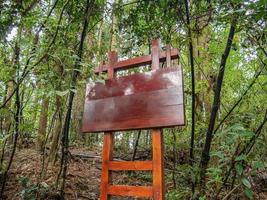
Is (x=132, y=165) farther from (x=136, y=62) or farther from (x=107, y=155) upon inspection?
(x=136, y=62)

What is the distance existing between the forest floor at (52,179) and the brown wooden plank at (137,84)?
1.54 meters

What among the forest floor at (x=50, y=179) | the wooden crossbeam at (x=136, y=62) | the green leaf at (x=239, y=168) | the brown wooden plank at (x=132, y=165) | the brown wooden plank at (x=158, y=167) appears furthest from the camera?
the forest floor at (x=50, y=179)

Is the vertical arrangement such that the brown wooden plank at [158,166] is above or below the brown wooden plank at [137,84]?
below

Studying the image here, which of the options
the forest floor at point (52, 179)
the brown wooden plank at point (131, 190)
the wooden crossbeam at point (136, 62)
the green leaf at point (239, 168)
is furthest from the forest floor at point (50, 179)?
the green leaf at point (239, 168)

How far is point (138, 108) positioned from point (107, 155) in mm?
695

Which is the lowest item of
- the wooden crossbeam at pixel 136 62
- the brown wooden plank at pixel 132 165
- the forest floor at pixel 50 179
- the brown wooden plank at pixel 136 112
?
the forest floor at pixel 50 179

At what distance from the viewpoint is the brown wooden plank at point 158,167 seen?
2.82 metres

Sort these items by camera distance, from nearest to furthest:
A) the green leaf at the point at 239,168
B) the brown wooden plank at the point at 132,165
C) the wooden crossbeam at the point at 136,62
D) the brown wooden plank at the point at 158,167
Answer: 1. the green leaf at the point at 239,168
2. the brown wooden plank at the point at 158,167
3. the brown wooden plank at the point at 132,165
4. the wooden crossbeam at the point at 136,62

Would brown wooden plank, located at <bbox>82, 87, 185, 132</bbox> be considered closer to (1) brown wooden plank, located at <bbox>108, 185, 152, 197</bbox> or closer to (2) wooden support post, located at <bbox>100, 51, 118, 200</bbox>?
(2) wooden support post, located at <bbox>100, 51, 118, 200</bbox>

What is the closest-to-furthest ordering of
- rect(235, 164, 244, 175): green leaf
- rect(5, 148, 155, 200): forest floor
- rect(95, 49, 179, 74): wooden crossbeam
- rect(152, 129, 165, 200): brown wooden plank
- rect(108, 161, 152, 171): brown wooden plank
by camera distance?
rect(235, 164, 244, 175): green leaf → rect(152, 129, 165, 200): brown wooden plank → rect(108, 161, 152, 171): brown wooden plank → rect(95, 49, 179, 74): wooden crossbeam → rect(5, 148, 155, 200): forest floor

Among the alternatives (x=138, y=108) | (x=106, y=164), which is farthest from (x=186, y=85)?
(x=106, y=164)

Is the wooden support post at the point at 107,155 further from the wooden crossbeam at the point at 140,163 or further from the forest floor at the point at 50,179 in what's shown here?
the forest floor at the point at 50,179

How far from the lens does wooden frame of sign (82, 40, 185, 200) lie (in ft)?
9.43

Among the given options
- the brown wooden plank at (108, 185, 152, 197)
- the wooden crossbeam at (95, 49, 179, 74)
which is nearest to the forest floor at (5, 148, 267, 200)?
the brown wooden plank at (108, 185, 152, 197)
